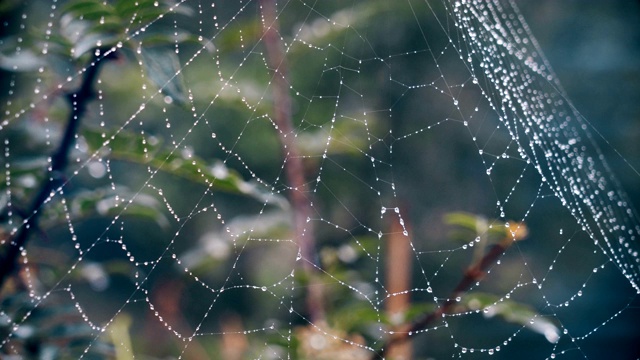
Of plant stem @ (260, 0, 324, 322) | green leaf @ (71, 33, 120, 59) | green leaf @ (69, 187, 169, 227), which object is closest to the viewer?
green leaf @ (71, 33, 120, 59)

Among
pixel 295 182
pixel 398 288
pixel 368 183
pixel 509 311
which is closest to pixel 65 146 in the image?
pixel 295 182

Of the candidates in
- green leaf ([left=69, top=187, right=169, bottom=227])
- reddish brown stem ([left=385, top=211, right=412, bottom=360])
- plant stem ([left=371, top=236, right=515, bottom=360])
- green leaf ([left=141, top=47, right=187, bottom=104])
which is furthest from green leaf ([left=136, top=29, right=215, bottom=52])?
reddish brown stem ([left=385, top=211, right=412, bottom=360])

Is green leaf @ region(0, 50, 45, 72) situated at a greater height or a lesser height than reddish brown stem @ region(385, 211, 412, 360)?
greater

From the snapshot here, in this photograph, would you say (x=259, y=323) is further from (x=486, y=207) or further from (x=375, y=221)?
(x=486, y=207)


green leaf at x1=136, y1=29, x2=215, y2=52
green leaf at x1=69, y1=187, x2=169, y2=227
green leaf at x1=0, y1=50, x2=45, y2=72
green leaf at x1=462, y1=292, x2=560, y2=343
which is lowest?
green leaf at x1=462, y1=292, x2=560, y2=343

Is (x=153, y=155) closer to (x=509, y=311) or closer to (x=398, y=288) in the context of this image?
(x=509, y=311)

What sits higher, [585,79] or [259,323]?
[585,79]

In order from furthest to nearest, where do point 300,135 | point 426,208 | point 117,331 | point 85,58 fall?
point 426,208 < point 300,135 < point 117,331 < point 85,58

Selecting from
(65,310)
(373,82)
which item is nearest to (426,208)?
(373,82)

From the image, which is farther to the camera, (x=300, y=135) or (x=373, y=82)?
(x=373, y=82)

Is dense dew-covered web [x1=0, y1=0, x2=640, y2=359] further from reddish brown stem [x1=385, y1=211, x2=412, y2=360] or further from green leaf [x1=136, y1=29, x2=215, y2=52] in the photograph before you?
green leaf [x1=136, y1=29, x2=215, y2=52]
